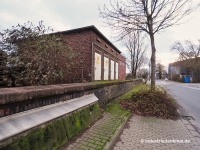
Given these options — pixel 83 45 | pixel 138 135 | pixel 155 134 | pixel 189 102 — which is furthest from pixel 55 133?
pixel 83 45

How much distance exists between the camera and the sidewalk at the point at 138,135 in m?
4.12

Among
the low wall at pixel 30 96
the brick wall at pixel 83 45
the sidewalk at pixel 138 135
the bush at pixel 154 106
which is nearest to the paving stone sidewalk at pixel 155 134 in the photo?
the sidewalk at pixel 138 135

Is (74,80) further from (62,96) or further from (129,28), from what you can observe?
(62,96)

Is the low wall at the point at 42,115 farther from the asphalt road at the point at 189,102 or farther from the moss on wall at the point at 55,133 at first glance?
the asphalt road at the point at 189,102

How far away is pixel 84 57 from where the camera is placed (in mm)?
14812

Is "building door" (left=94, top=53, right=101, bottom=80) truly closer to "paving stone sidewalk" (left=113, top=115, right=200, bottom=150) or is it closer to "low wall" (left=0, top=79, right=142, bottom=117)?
"paving stone sidewalk" (left=113, top=115, right=200, bottom=150)

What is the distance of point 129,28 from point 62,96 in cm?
774

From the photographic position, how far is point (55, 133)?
3564mm

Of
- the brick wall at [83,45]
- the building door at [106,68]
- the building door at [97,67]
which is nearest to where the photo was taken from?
the brick wall at [83,45]

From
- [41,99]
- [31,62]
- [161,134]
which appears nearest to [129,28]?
[31,62]

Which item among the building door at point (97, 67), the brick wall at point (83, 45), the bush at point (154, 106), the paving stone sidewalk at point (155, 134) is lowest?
the paving stone sidewalk at point (155, 134)

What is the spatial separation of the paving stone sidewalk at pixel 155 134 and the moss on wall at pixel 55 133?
3.49ft

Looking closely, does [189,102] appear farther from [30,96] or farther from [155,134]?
[30,96]

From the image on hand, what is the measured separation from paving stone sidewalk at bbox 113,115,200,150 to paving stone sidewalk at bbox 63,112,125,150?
0.29m
